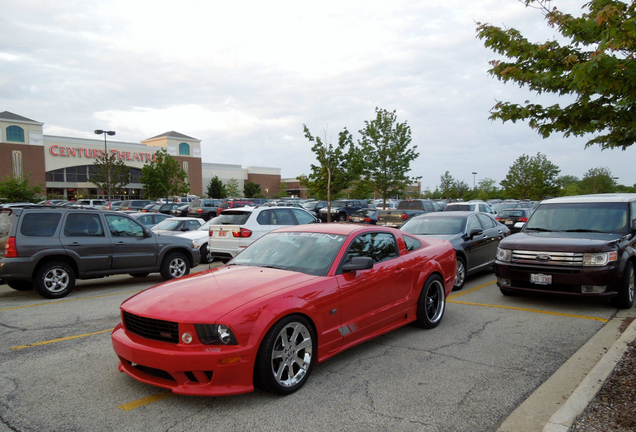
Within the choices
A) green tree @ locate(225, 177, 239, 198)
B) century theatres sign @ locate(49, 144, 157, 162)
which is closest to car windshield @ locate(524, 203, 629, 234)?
century theatres sign @ locate(49, 144, 157, 162)

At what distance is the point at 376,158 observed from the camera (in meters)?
31.5

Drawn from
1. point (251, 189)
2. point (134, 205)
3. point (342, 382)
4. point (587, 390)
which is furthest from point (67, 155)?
point (587, 390)

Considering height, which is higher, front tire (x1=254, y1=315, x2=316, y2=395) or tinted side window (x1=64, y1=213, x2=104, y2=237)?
tinted side window (x1=64, y1=213, x2=104, y2=237)

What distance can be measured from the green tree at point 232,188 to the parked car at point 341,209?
69.8 m

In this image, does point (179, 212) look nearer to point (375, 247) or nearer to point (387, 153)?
point (387, 153)

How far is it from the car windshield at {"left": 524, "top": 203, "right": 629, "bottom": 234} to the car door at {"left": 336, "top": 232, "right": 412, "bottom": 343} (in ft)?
13.8

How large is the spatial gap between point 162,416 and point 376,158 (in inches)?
1146

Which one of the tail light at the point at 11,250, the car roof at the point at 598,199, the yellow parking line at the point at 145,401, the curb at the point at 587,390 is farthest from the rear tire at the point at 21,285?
the car roof at the point at 598,199

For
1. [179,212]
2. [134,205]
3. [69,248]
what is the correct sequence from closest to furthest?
[69,248], [179,212], [134,205]

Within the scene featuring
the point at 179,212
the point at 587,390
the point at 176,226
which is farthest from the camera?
the point at 179,212

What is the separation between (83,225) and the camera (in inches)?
357

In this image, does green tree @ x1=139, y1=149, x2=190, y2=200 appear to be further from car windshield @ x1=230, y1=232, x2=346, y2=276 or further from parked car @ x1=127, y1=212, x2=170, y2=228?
car windshield @ x1=230, y1=232, x2=346, y2=276

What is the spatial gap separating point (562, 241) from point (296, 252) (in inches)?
187

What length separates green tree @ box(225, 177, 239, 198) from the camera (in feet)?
327
